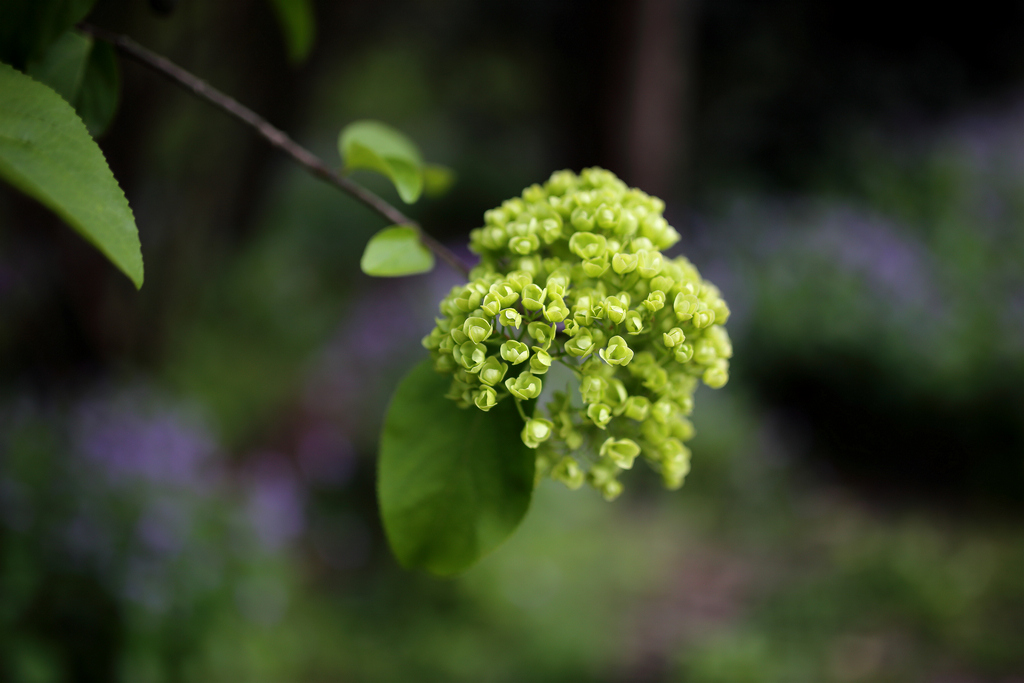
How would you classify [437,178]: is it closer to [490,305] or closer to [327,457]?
[490,305]

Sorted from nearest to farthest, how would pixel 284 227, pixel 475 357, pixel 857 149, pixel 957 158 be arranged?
pixel 475 357 → pixel 957 158 → pixel 857 149 → pixel 284 227

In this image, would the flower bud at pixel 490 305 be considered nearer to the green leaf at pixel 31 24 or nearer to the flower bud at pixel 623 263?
the flower bud at pixel 623 263

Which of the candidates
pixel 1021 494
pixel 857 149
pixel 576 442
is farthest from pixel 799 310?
pixel 576 442

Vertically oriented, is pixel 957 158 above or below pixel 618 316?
above

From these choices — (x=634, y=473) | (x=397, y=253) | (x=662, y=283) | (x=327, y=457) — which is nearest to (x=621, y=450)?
(x=662, y=283)

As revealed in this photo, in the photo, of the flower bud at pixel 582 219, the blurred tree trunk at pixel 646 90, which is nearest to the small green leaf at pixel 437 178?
the flower bud at pixel 582 219

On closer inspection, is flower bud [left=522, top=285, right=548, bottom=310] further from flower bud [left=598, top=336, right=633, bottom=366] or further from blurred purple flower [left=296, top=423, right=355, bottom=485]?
blurred purple flower [left=296, top=423, right=355, bottom=485]

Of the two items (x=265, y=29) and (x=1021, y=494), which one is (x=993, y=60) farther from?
(x=265, y=29)
